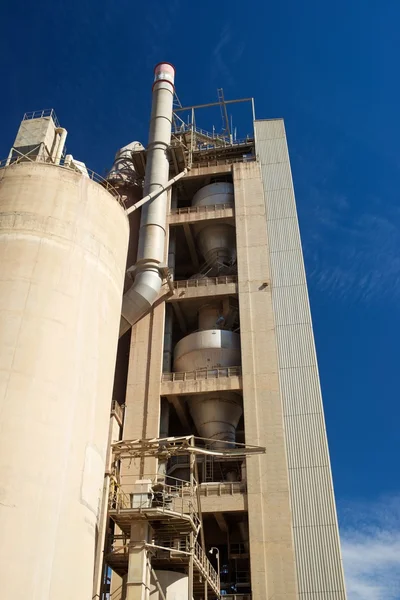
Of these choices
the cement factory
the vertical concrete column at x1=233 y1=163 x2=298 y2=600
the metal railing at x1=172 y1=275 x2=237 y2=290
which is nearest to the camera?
the cement factory

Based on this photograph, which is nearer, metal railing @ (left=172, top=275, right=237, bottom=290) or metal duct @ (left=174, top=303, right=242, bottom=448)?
metal duct @ (left=174, top=303, right=242, bottom=448)

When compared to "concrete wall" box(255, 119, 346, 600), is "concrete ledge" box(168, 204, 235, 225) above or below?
above

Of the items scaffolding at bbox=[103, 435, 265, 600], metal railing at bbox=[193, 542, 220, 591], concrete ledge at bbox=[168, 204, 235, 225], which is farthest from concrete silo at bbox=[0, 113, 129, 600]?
concrete ledge at bbox=[168, 204, 235, 225]

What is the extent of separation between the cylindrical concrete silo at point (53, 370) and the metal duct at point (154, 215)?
321 inches

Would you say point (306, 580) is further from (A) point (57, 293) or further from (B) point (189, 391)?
(A) point (57, 293)

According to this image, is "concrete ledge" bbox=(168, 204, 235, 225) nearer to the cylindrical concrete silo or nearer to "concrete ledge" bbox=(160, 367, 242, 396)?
"concrete ledge" bbox=(160, 367, 242, 396)

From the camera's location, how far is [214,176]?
41844mm

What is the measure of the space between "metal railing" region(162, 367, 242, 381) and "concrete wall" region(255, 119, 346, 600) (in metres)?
2.58

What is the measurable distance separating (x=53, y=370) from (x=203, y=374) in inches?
547

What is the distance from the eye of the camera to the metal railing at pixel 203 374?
31031 millimetres

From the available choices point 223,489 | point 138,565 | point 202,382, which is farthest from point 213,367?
point 138,565

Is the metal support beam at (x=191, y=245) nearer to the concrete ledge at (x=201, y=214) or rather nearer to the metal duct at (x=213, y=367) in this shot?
the concrete ledge at (x=201, y=214)

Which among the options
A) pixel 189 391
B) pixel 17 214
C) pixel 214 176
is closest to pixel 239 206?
pixel 214 176

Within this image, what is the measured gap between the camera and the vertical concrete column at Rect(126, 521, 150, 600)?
18750mm
